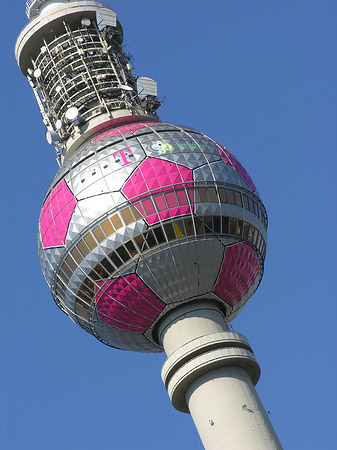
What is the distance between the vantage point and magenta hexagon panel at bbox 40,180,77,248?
119 feet

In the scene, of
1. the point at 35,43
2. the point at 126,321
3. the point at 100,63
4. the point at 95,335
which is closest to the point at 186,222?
the point at 126,321

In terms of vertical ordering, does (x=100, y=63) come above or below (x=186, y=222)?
above

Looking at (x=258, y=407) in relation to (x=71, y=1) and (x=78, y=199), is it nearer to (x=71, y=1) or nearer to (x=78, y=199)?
(x=78, y=199)

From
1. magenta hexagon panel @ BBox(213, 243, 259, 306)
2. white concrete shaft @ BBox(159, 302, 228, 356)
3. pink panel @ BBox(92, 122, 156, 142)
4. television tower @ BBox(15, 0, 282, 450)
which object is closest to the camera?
television tower @ BBox(15, 0, 282, 450)

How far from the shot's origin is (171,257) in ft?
115

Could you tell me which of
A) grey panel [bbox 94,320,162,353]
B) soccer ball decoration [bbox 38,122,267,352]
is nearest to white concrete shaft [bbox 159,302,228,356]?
soccer ball decoration [bbox 38,122,267,352]

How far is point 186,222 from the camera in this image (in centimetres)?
3519

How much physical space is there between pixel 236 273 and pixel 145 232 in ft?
18.6

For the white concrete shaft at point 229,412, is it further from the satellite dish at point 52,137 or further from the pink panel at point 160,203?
the satellite dish at point 52,137

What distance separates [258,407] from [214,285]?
6.16 m

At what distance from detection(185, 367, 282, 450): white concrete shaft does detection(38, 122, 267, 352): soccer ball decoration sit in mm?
4088

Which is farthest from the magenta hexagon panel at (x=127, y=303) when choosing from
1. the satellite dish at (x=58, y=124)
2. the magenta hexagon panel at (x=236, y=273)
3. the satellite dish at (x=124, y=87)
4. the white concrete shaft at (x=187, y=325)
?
the satellite dish at (x=124, y=87)

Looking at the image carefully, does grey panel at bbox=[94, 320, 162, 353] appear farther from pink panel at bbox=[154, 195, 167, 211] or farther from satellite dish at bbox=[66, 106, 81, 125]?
satellite dish at bbox=[66, 106, 81, 125]

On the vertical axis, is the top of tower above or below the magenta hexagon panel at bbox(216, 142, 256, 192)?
above
